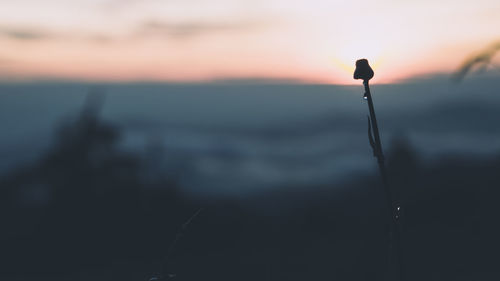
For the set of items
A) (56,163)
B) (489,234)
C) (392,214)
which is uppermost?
(56,163)

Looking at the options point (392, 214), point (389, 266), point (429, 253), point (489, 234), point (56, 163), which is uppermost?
point (56, 163)

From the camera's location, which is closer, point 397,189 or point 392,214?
point 392,214

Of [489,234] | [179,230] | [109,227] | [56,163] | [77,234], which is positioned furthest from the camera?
[77,234]

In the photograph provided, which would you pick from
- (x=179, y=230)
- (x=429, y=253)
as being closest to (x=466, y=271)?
(x=179, y=230)

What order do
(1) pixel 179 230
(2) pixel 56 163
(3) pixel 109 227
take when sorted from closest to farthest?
1. (1) pixel 179 230
2. (2) pixel 56 163
3. (3) pixel 109 227

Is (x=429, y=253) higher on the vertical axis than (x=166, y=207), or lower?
lower

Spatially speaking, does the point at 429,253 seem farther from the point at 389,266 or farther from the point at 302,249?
the point at 389,266

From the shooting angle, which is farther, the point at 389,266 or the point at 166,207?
the point at 166,207

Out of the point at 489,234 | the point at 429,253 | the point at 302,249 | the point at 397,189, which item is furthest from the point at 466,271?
the point at 302,249

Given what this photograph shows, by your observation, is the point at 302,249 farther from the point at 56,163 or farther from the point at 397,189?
the point at 397,189
